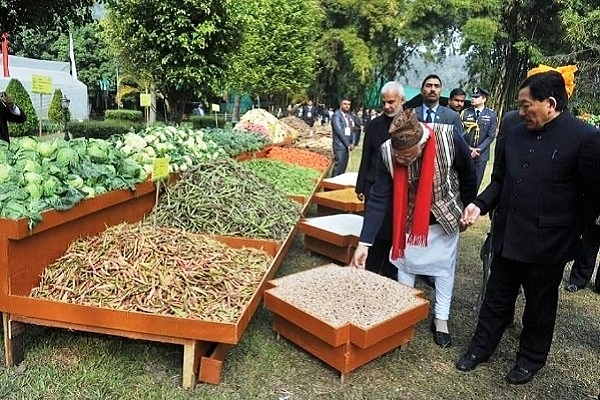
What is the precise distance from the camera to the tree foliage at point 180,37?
32.4 feet

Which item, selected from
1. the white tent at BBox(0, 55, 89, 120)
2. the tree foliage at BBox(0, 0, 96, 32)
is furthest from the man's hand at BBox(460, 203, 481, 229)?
the white tent at BBox(0, 55, 89, 120)

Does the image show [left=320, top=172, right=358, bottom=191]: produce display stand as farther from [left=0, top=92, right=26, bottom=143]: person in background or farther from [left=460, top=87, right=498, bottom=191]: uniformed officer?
[left=0, top=92, right=26, bottom=143]: person in background

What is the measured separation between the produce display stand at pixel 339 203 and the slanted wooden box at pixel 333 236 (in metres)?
0.43

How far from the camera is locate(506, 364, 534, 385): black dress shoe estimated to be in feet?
9.84

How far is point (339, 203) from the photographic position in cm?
592

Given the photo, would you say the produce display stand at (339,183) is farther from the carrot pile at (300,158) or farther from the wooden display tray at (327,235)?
the wooden display tray at (327,235)

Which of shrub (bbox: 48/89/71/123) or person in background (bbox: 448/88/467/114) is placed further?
shrub (bbox: 48/89/71/123)

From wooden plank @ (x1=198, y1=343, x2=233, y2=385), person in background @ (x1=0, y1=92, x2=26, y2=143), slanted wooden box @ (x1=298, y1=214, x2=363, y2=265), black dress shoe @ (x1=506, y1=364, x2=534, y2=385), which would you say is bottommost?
black dress shoe @ (x1=506, y1=364, x2=534, y2=385)

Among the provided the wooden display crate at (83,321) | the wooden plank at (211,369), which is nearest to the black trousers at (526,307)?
the wooden display crate at (83,321)

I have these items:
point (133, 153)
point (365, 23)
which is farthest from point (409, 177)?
point (365, 23)

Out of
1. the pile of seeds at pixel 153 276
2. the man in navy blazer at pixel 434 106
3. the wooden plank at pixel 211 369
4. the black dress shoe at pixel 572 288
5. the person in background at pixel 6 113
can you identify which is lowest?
the black dress shoe at pixel 572 288

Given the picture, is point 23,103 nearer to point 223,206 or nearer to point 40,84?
point 40,84

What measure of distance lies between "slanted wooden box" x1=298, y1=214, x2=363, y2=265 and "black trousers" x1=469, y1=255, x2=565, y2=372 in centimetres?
180

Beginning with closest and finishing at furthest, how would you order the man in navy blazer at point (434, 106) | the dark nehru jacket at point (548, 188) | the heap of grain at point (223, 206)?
1. the dark nehru jacket at point (548, 188)
2. the heap of grain at point (223, 206)
3. the man in navy blazer at point (434, 106)
